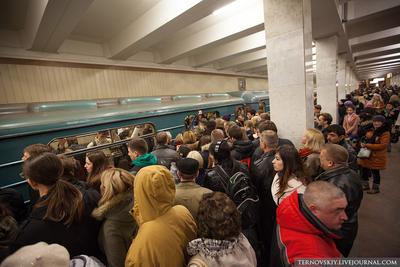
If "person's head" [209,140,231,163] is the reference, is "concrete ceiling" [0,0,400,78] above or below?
above

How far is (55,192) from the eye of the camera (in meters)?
1.52

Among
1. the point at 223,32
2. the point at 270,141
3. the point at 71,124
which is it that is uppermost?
the point at 223,32

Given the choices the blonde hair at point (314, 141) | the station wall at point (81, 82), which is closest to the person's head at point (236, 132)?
the blonde hair at point (314, 141)

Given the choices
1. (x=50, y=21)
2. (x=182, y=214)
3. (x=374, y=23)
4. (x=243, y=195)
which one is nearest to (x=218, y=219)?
(x=182, y=214)

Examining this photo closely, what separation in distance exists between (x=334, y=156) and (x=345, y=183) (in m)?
0.27

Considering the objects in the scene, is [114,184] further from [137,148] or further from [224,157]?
[137,148]

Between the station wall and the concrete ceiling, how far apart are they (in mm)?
618

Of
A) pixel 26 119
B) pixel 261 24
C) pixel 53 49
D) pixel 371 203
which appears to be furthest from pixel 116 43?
pixel 371 203

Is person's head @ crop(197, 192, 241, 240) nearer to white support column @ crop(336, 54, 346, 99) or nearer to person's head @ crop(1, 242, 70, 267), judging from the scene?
person's head @ crop(1, 242, 70, 267)

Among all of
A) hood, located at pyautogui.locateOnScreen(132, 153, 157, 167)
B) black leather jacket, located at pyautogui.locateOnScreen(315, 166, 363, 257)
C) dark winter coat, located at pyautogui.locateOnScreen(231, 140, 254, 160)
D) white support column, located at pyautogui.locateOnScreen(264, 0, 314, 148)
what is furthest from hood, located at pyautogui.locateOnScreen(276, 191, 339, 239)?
white support column, located at pyautogui.locateOnScreen(264, 0, 314, 148)

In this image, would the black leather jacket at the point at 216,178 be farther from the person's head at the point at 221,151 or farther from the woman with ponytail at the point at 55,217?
the woman with ponytail at the point at 55,217

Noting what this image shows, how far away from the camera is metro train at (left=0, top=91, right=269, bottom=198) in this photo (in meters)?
3.22

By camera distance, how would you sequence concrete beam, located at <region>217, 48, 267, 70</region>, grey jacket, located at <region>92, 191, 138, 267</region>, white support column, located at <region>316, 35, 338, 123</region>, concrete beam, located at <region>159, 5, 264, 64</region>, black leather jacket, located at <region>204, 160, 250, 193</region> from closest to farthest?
grey jacket, located at <region>92, 191, 138, 267</region> < black leather jacket, located at <region>204, 160, 250, 193</region> < concrete beam, located at <region>159, 5, 264, 64</region> < white support column, located at <region>316, 35, 338, 123</region> < concrete beam, located at <region>217, 48, 267, 70</region>

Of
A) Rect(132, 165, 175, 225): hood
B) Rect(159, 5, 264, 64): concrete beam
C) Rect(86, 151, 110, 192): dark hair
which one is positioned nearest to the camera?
Rect(132, 165, 175, 225): hood
